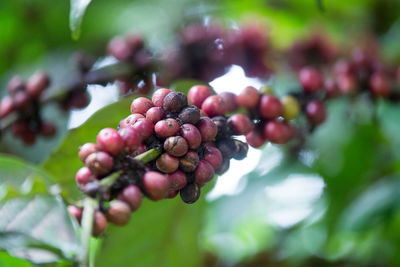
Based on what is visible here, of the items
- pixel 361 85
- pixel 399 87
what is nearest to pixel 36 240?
pixel 361 85

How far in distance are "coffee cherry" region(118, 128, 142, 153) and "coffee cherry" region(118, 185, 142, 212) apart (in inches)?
2.2

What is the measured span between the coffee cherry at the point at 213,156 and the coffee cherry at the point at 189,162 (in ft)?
0.13

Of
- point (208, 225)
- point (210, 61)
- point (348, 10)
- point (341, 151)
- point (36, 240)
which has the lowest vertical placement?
point (208, 225)

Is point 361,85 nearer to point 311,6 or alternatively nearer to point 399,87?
point 399,87

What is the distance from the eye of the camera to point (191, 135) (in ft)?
2.34

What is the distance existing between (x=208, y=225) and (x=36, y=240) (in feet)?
3.74

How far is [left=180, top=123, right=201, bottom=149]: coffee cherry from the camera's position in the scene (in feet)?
2.35

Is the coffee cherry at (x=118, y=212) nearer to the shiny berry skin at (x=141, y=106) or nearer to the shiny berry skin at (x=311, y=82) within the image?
the shiny berry skin at (x=141, y=106)

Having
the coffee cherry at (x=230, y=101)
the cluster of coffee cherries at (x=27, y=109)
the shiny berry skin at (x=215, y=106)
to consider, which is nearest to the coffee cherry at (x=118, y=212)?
the shiny berry skin at (x=215, y=106)

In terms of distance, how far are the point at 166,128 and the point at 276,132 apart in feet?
1.05

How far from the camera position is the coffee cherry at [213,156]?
764 mm

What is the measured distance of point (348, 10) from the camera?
211 centimetres

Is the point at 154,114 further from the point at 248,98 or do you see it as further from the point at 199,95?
the point at 248,98

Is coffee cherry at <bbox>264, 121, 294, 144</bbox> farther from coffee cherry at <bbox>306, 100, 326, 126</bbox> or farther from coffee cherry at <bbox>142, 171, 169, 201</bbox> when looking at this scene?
coffee cherry at <bbox>142, 171, 169, 201</bbox>
